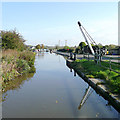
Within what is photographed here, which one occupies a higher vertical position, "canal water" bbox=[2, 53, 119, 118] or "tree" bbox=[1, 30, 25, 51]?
"tree" bbox=[1, 30, 25, 51]

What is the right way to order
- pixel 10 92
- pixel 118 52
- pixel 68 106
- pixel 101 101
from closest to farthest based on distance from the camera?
pixel 68 106 → pixel 101 101 → pixel 10 92 → pixel 118 52

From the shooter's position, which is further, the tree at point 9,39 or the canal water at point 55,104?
the tree at point 9,39

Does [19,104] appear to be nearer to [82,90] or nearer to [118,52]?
[82,90]

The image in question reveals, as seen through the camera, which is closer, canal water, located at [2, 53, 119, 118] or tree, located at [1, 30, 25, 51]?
canal water, located at [2, 53, 119, 118]

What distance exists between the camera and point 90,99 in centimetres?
596

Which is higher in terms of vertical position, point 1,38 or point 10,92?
point 1,38

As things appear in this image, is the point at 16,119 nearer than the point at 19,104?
Yes

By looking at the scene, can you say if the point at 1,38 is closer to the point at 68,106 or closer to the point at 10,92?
the point at 10,92

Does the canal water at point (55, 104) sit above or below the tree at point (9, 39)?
below

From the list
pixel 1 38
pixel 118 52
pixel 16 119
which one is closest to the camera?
pixel 16 119

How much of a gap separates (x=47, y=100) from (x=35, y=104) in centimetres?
60

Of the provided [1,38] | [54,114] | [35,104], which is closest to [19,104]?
[35,104]

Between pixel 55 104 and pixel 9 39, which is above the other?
pixel 9 39

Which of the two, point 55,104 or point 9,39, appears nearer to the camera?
point 55,104
